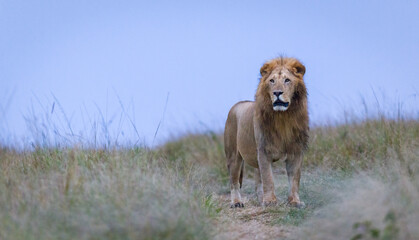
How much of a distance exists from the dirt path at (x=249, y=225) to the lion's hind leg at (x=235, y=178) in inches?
11.2

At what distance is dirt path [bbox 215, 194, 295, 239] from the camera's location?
219 inches

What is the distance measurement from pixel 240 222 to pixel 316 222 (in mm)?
1334

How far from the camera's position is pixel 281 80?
682 centimetres

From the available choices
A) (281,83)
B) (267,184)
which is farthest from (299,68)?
(267,184)

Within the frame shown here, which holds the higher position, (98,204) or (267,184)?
(98,204)

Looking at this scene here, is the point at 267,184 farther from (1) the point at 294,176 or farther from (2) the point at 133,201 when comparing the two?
(2) the point at 133,201

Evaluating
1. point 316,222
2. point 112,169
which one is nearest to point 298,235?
A: point 316,222

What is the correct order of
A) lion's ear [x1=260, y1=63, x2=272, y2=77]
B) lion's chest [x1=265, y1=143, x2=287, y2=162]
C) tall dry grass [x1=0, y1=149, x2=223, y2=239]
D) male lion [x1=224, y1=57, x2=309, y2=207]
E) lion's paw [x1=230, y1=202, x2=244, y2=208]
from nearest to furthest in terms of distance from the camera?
tall dry grass [x1=0, y1=149, x2=223, y2=239], male lion [x1=224, y1=57, x2=309, y2=207], lion's chest [x1=265, y1=143, x2=287, y2=162], lion's ear [x1=260, y1=63, x2=272, y2=77], lion's paw [x1=230, y1=202, x2=244, y2=208]

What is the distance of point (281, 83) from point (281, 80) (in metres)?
0.05

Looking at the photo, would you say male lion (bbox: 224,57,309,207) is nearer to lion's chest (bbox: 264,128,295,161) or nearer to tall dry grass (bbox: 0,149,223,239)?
lion's chest (bbox: 264,128,295,161)

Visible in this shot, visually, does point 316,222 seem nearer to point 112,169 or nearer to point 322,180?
point 112,169

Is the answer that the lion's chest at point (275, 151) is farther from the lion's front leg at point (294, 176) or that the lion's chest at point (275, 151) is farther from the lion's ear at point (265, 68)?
the lion's ear at point (265, 68)

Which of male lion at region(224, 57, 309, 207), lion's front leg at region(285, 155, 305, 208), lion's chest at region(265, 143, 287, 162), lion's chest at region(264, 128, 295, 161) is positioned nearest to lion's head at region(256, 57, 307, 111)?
male lion at region(224, 57, 309, 207)

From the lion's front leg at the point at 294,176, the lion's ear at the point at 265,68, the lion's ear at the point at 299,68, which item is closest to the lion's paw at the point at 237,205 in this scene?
the lion's front leg at the point at 294,176
